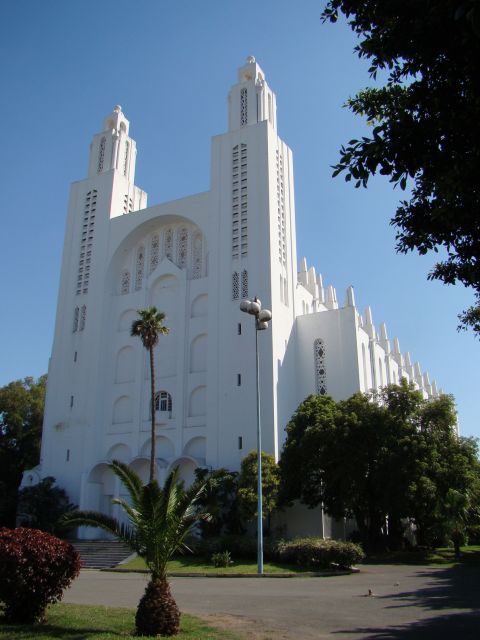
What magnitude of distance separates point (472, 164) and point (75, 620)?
32.8 feet

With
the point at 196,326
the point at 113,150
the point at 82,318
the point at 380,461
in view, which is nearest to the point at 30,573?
the point at 380,461

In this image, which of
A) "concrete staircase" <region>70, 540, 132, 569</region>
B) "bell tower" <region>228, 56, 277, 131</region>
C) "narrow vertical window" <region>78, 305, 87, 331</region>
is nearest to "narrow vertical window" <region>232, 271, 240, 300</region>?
"bell tower" <region>228, 56, 277, 131</region>

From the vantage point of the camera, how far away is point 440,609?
12.1 m

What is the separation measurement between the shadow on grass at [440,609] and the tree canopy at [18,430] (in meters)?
34.6

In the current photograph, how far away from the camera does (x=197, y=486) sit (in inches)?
468

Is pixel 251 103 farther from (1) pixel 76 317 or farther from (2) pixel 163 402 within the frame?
(2) pixel 163 402

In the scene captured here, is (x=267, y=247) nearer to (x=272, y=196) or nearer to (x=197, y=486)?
(x=272, y=196)

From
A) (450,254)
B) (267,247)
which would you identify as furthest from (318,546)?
(267,247)

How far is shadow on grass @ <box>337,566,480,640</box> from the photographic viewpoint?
9466 millimetres

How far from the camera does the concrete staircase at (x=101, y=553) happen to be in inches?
1133

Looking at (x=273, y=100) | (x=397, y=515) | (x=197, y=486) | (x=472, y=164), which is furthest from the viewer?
(x=273, y=100)

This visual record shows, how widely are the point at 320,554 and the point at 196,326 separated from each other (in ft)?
63.4

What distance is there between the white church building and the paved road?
14109mm

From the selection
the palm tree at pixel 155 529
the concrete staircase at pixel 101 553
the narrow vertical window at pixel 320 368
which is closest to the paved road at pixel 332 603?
the palm tree at pixel 155 529
